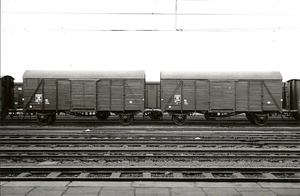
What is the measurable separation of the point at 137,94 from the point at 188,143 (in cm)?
884

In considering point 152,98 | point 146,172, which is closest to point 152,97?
point 152,98

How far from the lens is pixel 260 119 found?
760 inches

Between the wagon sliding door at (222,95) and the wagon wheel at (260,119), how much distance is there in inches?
74.8

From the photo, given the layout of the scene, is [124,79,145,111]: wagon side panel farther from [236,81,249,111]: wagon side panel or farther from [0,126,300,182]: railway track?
[236,81,249,111]: wagon side panel

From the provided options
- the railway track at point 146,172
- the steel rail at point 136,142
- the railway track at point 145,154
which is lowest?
the railway track at point 146,172

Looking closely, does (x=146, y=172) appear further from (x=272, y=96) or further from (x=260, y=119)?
(x=272, y=96)

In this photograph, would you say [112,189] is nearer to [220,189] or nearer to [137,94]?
[220,189]

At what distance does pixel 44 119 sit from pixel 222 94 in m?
12.8

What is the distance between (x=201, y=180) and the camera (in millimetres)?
6352

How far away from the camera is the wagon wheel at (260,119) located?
19125mm

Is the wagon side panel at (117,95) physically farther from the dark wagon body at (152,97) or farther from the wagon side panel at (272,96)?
the wagon side panel at (272,96)

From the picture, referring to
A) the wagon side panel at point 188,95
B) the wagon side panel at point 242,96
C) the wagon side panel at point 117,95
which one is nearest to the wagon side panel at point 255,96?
the wagon side panel at point 242,96

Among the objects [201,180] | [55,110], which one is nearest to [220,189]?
[201,180]

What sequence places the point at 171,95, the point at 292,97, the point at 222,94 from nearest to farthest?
the point at 171,95 → the point at 222,94 → the point at 292,97
